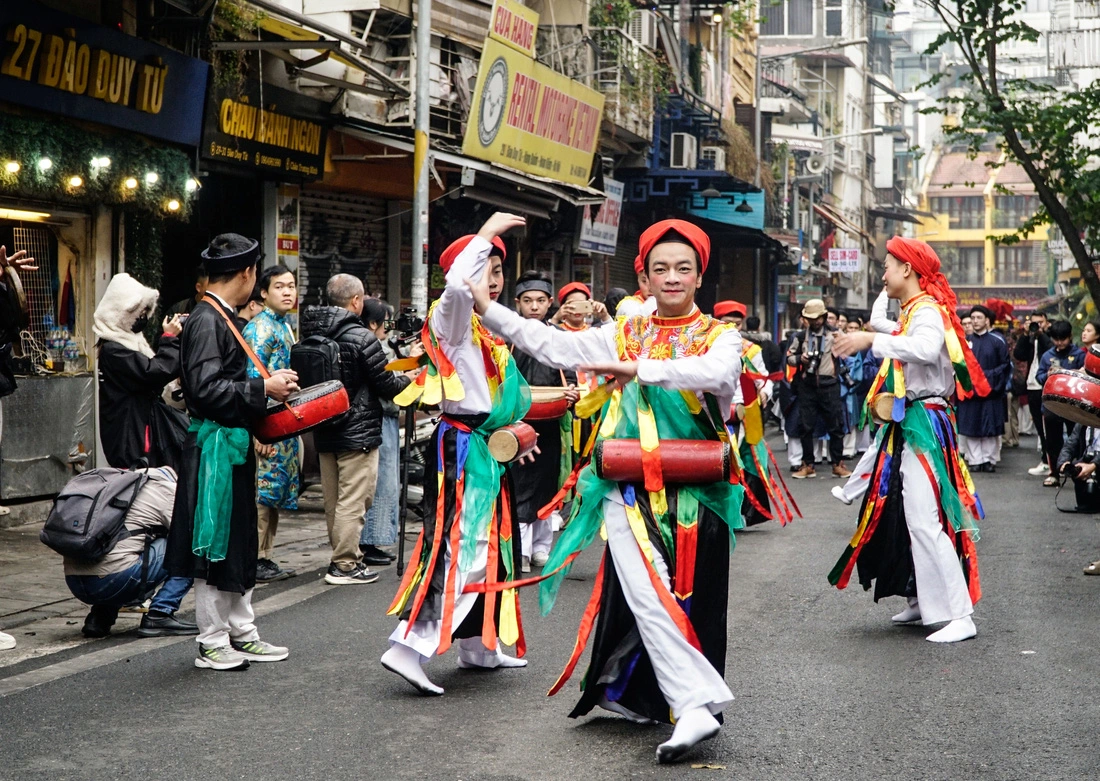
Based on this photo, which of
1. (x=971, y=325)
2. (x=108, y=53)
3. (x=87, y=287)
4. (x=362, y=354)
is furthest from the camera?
(x=971, y=325)

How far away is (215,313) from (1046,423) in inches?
429

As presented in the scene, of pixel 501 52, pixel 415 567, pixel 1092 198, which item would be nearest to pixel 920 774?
pixel 415 567

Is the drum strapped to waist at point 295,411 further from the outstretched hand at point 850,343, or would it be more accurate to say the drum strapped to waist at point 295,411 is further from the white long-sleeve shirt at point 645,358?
the outstretched hand at point 850,343

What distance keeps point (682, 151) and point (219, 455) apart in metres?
21.1

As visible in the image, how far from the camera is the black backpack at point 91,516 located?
6.70m

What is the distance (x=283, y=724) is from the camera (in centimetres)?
533

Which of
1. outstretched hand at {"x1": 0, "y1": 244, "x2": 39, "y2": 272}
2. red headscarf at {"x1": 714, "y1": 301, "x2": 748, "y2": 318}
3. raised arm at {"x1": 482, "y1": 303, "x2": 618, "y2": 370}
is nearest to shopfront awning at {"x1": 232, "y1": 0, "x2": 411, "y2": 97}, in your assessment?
red headscarf at {"x1": 714, "y1": 301, "x2": 748, "y2": 318}

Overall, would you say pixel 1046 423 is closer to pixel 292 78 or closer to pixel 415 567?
pixel 292 78

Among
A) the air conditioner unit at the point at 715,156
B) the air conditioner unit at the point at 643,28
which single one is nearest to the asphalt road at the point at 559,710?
the air conditioner unit at the point at 643,28

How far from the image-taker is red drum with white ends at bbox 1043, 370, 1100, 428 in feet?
26.3

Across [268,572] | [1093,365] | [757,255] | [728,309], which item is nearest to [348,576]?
[268,572]

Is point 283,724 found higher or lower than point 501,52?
lower

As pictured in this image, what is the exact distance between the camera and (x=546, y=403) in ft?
27.0

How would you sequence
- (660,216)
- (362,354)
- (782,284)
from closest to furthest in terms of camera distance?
1. (362,354)
2. (660,216)
3. (782,284)
